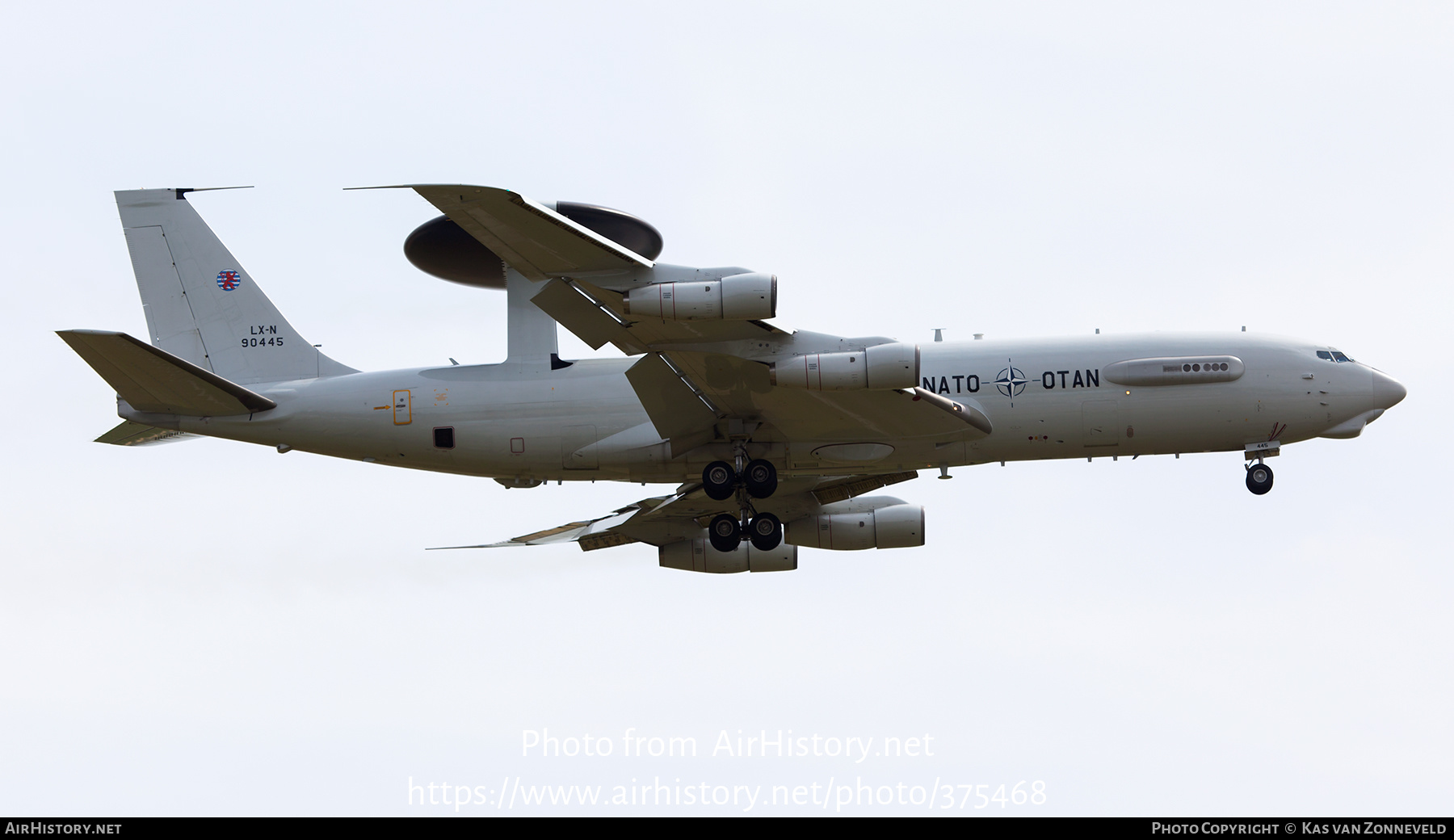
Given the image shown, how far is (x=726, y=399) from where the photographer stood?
29.9 meters

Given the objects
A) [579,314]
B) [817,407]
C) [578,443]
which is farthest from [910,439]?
[579,314]

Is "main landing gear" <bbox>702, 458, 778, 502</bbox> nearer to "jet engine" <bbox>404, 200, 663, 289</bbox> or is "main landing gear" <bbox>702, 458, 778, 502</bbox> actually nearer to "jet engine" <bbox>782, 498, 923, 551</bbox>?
"jet engine" <bbox>782, 498, 923, 551</bbox>

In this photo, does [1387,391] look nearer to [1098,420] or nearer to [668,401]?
[1098,420]

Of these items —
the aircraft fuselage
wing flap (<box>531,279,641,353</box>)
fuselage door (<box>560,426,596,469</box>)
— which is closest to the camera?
wing flap (<box>531,279,641,353</box>)

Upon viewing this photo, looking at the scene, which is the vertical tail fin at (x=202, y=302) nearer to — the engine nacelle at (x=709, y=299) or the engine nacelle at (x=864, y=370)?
the engine nacelle at (x=709, y=299)

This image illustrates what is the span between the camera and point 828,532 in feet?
124

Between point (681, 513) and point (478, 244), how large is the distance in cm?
993

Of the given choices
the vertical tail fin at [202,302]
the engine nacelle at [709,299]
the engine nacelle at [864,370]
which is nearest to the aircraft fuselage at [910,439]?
the vertical tail fin at [202,302]

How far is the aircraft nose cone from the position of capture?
31.8 metres

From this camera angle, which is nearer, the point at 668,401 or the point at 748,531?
the point at 668,401

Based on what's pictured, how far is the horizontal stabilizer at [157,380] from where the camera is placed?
1115 inches

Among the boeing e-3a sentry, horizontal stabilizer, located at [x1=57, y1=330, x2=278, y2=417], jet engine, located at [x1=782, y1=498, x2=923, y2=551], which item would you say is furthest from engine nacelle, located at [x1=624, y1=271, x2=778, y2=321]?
jet engine, located at [x1=782, y1=498, x2=923, y2=551]

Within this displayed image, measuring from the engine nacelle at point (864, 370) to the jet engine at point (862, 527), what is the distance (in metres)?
10.8

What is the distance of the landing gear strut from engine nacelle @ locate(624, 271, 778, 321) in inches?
552
